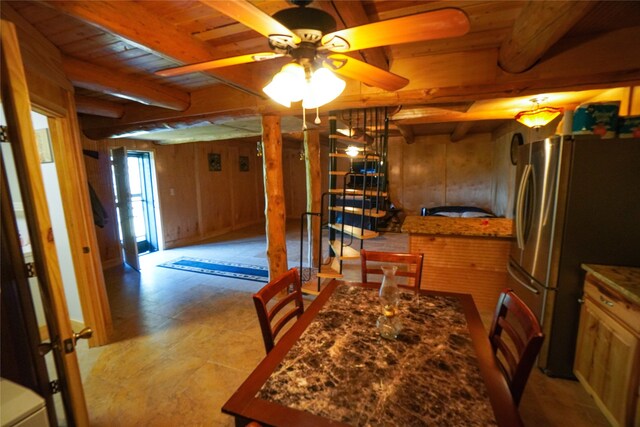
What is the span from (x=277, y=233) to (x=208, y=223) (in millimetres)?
4252

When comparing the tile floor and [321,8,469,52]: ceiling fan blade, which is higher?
[321,8,469,52]: ceiling fan blade

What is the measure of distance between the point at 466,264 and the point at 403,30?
2533mm

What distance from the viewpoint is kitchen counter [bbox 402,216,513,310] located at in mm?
2805

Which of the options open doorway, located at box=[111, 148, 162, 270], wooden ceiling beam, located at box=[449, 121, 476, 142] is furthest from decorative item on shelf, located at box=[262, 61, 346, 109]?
open doorway, located at box=[111, 148, 162, 270]

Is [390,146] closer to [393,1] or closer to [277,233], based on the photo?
[277,233]

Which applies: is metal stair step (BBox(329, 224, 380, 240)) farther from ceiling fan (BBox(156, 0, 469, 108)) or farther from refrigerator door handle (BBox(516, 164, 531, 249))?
ceiling fan (BBox(156, 0, 469, 108))

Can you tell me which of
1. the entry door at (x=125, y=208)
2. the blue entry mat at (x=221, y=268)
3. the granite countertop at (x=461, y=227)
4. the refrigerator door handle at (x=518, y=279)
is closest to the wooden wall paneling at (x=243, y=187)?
the blue entry mat at (x=221, y=268)

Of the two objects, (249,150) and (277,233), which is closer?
(277,233)

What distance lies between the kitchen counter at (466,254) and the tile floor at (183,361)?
33cm

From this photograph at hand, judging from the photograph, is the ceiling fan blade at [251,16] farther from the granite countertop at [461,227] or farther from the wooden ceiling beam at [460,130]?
the wooden ceiling beam at [460,130]

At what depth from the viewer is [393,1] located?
5.10 feet

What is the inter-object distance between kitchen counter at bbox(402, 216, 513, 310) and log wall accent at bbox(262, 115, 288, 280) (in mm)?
1361

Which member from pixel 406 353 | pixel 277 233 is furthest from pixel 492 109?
pixel 406 353

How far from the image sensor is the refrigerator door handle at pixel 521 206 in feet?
7.38
